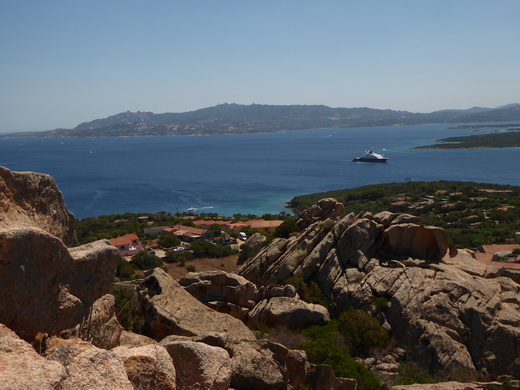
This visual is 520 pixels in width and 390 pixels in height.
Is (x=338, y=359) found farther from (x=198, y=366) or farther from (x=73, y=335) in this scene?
(x=73, y=335)

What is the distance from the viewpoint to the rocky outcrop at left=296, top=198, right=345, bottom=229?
87.3ft

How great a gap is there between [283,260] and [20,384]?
54.8 ft

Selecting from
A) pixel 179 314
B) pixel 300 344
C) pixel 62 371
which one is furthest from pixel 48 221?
pixel 300 344

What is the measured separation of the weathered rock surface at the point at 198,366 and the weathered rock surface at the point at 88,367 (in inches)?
68.7

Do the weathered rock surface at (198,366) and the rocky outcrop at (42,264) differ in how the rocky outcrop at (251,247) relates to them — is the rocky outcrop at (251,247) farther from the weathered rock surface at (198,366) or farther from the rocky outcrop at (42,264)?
the weathered rock surface at (198,366)

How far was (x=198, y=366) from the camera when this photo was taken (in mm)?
7469

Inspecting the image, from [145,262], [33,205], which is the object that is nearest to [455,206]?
[145,262]

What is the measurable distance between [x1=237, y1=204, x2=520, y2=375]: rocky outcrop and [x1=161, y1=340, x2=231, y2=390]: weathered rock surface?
396 inches

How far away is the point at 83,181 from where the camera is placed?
417ft

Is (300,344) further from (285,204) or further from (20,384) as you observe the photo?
(285,204)

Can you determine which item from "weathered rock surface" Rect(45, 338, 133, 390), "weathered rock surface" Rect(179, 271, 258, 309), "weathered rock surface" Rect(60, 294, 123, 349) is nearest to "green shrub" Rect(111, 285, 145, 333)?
"weathered rock surface" Rect(60, 294, 123, 349)

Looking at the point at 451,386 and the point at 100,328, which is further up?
the point at 100,328

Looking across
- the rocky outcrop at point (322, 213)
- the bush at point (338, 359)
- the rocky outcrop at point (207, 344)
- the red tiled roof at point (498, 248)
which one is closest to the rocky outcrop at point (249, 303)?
the bush at point (338, 359)

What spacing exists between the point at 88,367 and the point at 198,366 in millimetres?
2290
